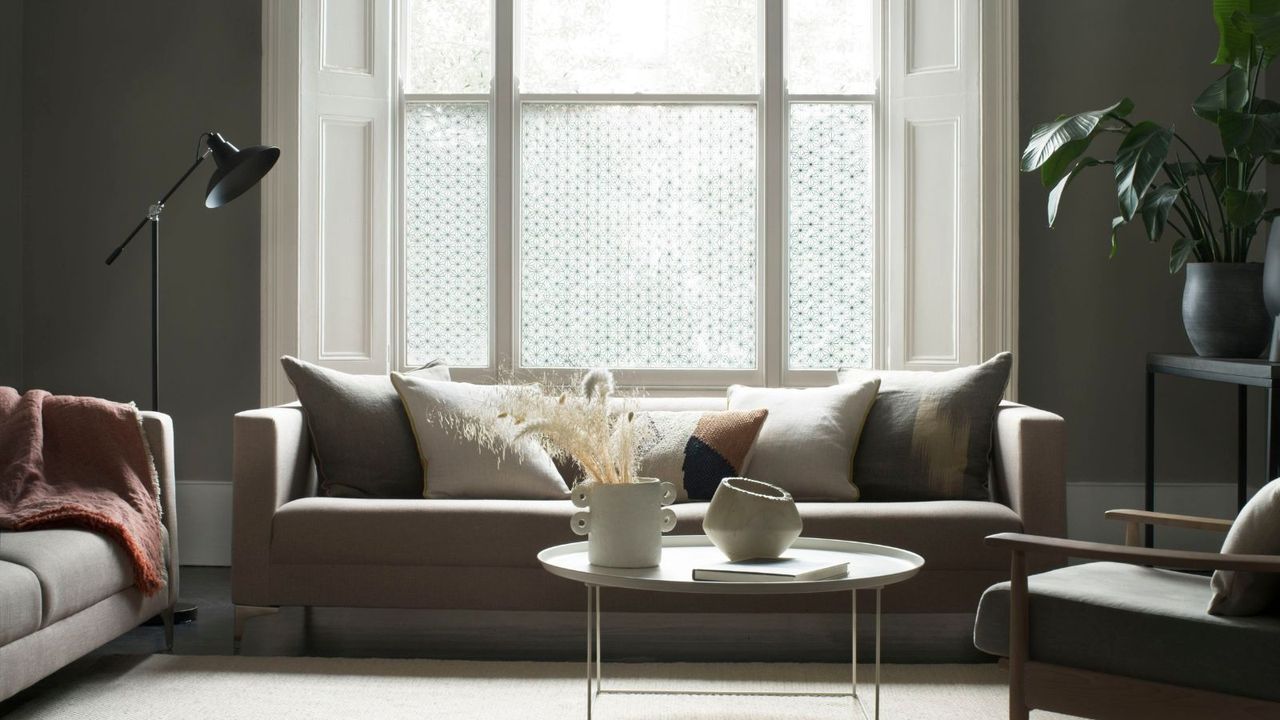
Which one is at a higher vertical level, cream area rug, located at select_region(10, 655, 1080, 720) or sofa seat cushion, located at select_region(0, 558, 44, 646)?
sofa seat cushion, located at select_region(0, 558, 44, 646)

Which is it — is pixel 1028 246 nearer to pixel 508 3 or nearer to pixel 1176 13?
pixel 1176 13

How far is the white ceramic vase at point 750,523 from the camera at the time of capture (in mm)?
2553

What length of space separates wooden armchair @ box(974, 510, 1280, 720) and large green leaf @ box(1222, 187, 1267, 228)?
1.81m

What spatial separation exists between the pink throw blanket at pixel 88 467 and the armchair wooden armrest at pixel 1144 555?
2.21m

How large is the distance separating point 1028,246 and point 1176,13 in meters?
1.10

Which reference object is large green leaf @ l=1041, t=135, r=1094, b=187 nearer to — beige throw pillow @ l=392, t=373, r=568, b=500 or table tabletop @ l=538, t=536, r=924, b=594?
table tabletop @ l=538, t=536, r=924, b=594

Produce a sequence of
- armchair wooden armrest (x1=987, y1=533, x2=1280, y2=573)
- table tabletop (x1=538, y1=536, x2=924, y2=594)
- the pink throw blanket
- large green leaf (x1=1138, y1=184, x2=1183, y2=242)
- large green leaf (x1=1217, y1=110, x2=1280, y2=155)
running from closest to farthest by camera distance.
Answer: armchair wooden armrest (x1=987, y1=533, x2=1280, y2=573), table tabletop (x1=538, y1=536, x2=924, y2=594), the pink throw blanket, large green leaf (x1=1217, y1=110, x2=1280, y2=155), large green leaf (x1=1138, y1=184, x2=1183, y2=242)

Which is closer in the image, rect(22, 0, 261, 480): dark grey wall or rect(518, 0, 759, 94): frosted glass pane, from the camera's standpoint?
rect(22, 0, 261, 480): dark grey wall

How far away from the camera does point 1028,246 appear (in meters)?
4.77

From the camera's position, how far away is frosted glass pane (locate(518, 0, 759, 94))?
4.92 metres

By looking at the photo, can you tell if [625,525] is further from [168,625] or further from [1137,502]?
[1137,502]

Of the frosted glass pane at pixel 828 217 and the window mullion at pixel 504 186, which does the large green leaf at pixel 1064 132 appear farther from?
the window mullion at pixel 504 186

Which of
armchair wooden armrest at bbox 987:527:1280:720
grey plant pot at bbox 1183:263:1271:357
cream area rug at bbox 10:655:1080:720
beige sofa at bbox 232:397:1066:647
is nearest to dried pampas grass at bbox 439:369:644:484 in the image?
cream area rug at bbox 10:655:1080:720

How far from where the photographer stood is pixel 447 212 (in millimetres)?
4918
